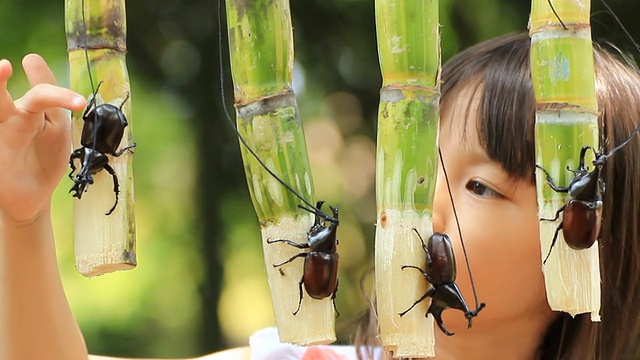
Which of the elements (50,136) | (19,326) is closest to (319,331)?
(50,136)

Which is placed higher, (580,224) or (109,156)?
(109,156)

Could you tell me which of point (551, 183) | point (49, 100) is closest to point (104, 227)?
point (49, 100)

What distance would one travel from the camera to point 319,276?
105cm

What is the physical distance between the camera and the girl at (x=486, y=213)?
1.25m

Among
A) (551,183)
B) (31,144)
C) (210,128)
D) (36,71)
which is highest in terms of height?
(210,128)

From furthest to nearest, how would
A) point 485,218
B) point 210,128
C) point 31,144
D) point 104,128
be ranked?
point 210,128
point 485,218
point 31,144
point 104,128

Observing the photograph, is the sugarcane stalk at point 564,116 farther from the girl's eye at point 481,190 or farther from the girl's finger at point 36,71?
the girl's finger at point 36,71

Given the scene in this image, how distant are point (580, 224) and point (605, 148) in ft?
1.98

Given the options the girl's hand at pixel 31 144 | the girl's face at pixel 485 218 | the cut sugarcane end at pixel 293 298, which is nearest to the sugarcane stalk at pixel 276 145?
the cut sugarcane end at pixel 293 298

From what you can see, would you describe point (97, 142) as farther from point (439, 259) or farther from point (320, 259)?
point (439, 259)

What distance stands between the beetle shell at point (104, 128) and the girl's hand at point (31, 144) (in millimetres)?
94

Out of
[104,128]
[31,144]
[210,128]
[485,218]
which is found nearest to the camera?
[104,128]

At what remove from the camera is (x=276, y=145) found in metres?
1.07

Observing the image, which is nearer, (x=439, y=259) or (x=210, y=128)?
(x=439, y=259)
